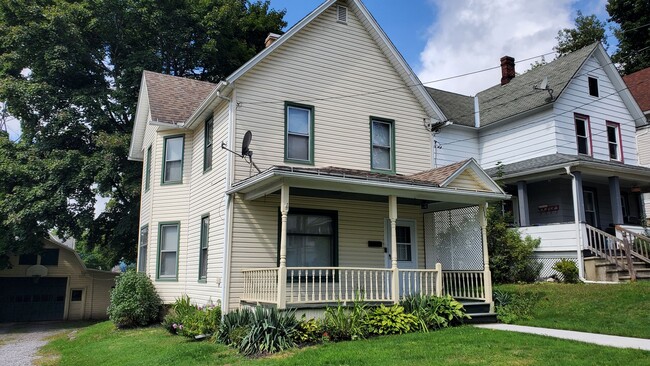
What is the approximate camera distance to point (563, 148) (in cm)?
1895

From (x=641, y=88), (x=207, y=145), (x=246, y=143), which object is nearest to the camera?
(x=246, y=143)

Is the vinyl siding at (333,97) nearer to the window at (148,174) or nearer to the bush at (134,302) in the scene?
the bush at (134,302)

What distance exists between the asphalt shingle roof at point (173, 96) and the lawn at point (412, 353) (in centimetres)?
714

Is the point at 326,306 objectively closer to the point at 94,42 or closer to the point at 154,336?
the point at 154,336

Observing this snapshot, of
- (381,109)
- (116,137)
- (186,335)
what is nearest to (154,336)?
(186,335)

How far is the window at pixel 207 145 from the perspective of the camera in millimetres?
14260

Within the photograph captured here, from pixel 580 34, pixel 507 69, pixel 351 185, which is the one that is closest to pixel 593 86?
pixel 507 69

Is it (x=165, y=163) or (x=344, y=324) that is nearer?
(x=344, y=324)

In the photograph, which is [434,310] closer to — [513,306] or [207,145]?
[513,306]

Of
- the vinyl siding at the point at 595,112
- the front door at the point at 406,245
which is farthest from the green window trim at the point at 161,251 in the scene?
the vinyl siding at the point at 595,112

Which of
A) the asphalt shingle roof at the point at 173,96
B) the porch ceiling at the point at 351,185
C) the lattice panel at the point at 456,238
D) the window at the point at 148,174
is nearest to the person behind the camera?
the porch ceiling at the point at 351,185

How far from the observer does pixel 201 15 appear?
26.7 metres

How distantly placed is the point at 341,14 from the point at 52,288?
2329 cm

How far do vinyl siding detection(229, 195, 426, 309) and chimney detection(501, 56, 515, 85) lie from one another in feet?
40.7
